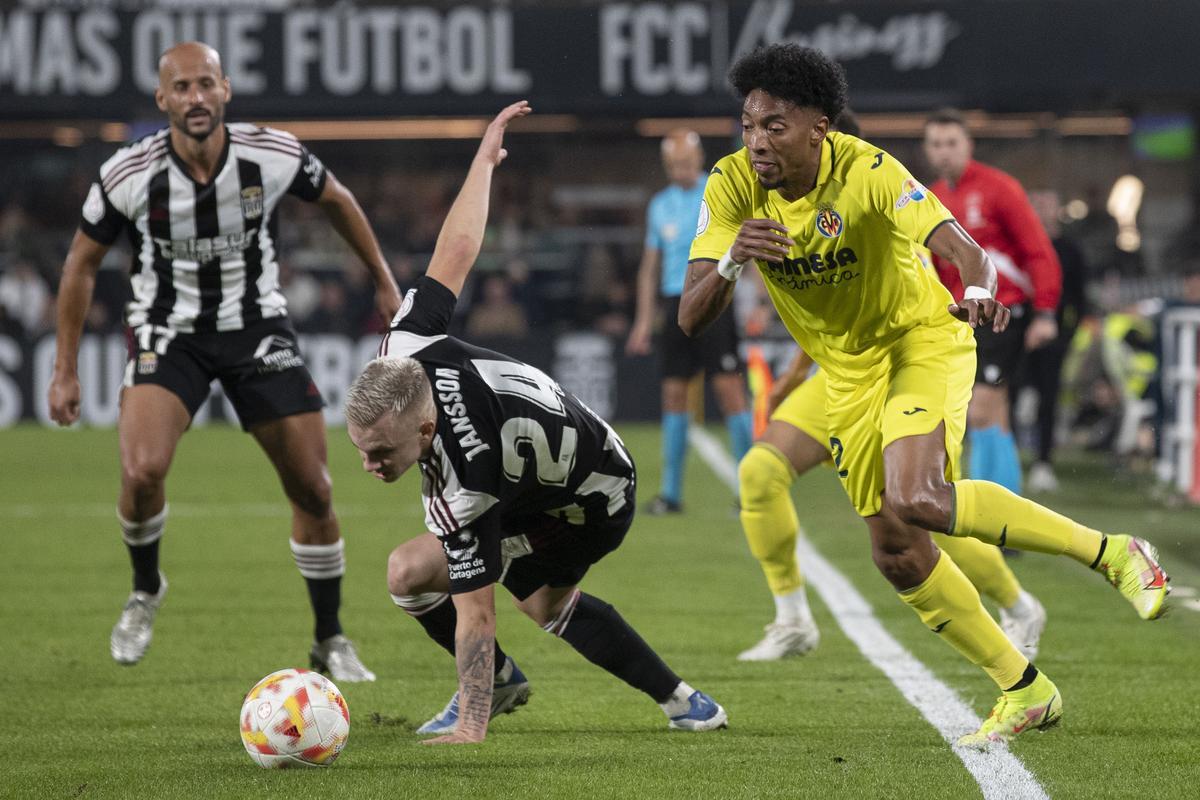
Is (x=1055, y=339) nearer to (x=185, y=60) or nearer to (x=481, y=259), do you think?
(x=481, y=259)

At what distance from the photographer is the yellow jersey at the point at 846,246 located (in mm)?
4758

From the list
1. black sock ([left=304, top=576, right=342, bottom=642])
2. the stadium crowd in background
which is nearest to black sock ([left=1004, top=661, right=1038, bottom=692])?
black sock ([left=304, top=576, right=342, bottom=642])

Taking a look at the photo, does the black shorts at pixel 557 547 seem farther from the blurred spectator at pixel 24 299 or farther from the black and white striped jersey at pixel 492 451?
the blurred spectator at pixel 24 299

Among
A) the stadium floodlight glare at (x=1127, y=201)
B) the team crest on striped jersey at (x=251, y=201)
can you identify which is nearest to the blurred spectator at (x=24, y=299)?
the stadium floodlight glare at (x=1127, y=201)

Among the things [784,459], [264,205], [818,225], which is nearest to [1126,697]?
[784,459]

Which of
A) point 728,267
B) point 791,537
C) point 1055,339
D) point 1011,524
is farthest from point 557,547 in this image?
point 1055,339

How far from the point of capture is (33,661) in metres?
6.47

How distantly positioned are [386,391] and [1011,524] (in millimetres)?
1824

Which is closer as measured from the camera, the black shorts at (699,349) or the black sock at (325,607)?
the black sock at (325,607)

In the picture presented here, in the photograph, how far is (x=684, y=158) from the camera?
413 inches

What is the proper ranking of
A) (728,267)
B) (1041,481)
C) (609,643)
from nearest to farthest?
(728,267) → (609,643) → (1041,481)

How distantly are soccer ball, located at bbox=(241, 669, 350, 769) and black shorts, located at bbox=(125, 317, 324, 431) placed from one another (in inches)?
60.9

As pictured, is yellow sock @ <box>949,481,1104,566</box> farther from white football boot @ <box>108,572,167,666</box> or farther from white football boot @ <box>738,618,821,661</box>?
white football boot @ <box>108,572,167,666</box>

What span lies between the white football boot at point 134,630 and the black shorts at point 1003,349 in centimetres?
469
